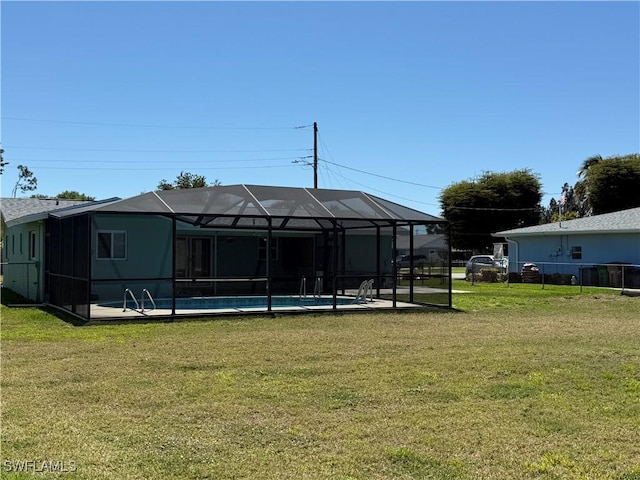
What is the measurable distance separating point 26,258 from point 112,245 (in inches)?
175

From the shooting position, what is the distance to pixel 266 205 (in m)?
15.5

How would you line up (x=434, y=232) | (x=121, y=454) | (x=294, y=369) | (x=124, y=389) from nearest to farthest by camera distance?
(x=121, y=454)
(x=124, y=389)
(x=294, y=369)
(x=434, y=232)

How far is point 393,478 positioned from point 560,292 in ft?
68.6

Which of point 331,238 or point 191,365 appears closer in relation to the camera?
point 191,365

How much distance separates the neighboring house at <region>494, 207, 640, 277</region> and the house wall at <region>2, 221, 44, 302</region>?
62.2 ft

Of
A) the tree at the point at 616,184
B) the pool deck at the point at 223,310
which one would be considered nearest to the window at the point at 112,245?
the pool deck at the point at 223,310

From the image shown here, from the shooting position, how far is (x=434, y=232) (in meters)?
17.2

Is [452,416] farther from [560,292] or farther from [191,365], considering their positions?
[560,292]

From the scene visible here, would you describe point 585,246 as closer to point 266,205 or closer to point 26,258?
point 266,205

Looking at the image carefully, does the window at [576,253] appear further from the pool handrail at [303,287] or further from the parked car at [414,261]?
the pool handrail at [303,287]

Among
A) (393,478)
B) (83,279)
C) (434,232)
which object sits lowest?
(393,478)

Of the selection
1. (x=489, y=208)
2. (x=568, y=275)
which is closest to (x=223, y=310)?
(x=568, y=275)

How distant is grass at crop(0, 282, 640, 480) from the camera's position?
15.6ft

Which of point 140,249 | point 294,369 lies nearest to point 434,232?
point 140,249
